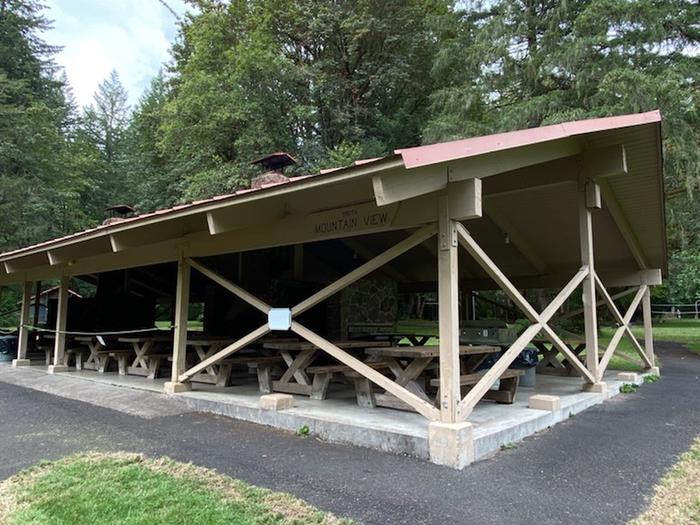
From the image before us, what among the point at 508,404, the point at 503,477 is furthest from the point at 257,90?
the point at 503,477

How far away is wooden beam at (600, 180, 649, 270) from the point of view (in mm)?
6636

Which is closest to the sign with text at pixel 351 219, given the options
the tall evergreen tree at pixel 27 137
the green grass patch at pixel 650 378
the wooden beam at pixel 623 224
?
the wooden beam at pixel 623 224

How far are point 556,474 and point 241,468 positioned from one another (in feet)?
7.26

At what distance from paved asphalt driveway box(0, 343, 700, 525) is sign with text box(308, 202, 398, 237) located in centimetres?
186

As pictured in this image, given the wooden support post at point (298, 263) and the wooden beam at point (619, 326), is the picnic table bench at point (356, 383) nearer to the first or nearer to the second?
the wooden beam at point (619, 326)

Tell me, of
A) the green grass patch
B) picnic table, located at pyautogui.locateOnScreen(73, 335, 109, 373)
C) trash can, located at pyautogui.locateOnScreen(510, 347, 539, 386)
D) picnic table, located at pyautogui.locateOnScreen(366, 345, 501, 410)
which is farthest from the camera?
picnic table, located at pyautogui.locateOnScreen(73, 335, 109, 373)

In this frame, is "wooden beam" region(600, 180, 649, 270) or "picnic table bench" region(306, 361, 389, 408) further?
"wooden beam" region(600, 180, 649, 270)

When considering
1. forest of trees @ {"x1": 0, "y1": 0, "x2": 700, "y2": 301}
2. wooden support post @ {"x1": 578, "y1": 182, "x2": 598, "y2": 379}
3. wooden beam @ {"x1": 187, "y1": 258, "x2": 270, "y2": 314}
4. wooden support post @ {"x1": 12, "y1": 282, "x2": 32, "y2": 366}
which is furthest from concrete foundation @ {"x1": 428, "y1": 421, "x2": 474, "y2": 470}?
forest of trees @ {"x1": 0, "y1": 0, "x2": 700, "y2": 301}

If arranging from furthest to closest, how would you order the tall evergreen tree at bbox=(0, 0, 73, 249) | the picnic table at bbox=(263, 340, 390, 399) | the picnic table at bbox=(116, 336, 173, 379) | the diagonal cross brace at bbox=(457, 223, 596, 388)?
1. the tall evergreen tree at bbox=(0, 0, 73, 249)
2. the picnic table at bbox=(116, 336, 173, 379)
3. the picnic table at bbox=(263, 340, 390, 399)
4. the diagonal cross brace at bbox=(457, 223, 596, 388)

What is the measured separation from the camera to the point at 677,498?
122 inches

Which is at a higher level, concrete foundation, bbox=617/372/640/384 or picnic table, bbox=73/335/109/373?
picnic table, bbox=73/335/109/373

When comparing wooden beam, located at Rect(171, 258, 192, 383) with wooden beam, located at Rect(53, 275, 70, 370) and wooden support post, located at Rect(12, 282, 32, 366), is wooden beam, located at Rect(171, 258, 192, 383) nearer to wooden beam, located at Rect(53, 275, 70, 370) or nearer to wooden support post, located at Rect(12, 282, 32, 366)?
wooden beam, located at Rect(53, 275, 70, 370)

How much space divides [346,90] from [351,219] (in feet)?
56.6

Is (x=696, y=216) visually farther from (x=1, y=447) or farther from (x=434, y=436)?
(x=1, y=447)
